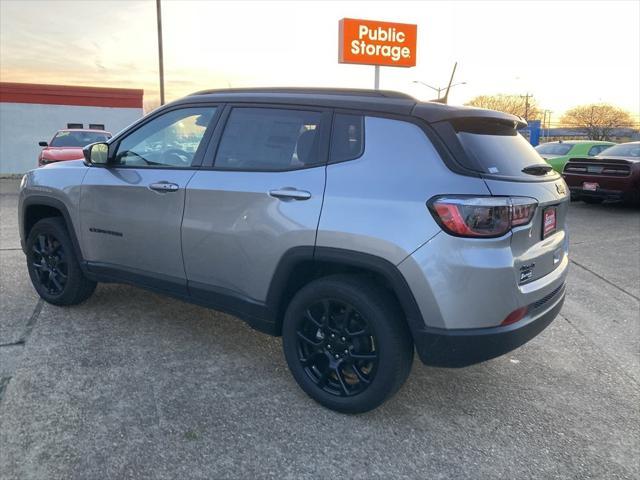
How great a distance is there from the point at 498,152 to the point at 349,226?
92cm

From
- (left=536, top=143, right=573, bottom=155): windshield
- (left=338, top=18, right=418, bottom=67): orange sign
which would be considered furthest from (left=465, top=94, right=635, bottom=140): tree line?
(left=536, top=143, right=573, bottom=155): windshield

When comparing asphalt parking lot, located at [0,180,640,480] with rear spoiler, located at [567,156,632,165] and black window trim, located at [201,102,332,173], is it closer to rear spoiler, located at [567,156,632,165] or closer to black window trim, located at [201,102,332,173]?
black window trim, located at [201,102,332,173]

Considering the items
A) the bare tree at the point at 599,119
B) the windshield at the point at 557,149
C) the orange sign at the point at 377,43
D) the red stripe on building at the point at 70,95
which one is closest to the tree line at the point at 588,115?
the bare tree at the point at 599,119

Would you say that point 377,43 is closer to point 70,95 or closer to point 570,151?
point 570,151

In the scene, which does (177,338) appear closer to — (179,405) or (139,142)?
(179,405)

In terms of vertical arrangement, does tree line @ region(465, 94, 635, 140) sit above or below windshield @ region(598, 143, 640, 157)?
above

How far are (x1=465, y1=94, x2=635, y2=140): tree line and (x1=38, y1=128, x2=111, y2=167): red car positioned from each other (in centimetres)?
4604

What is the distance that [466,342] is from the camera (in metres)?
2.61

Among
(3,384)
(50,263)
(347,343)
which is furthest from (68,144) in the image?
(347,343)

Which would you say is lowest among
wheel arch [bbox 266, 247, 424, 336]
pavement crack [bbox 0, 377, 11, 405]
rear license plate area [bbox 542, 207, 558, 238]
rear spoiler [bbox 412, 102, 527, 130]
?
pavement crack [bbox 0, 377, 11, 405]

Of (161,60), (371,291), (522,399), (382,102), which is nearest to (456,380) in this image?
(522,399)

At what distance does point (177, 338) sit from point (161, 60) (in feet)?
56.2

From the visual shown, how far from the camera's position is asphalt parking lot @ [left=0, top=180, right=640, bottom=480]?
257 centimetres

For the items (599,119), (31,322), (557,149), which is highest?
(599,119)
